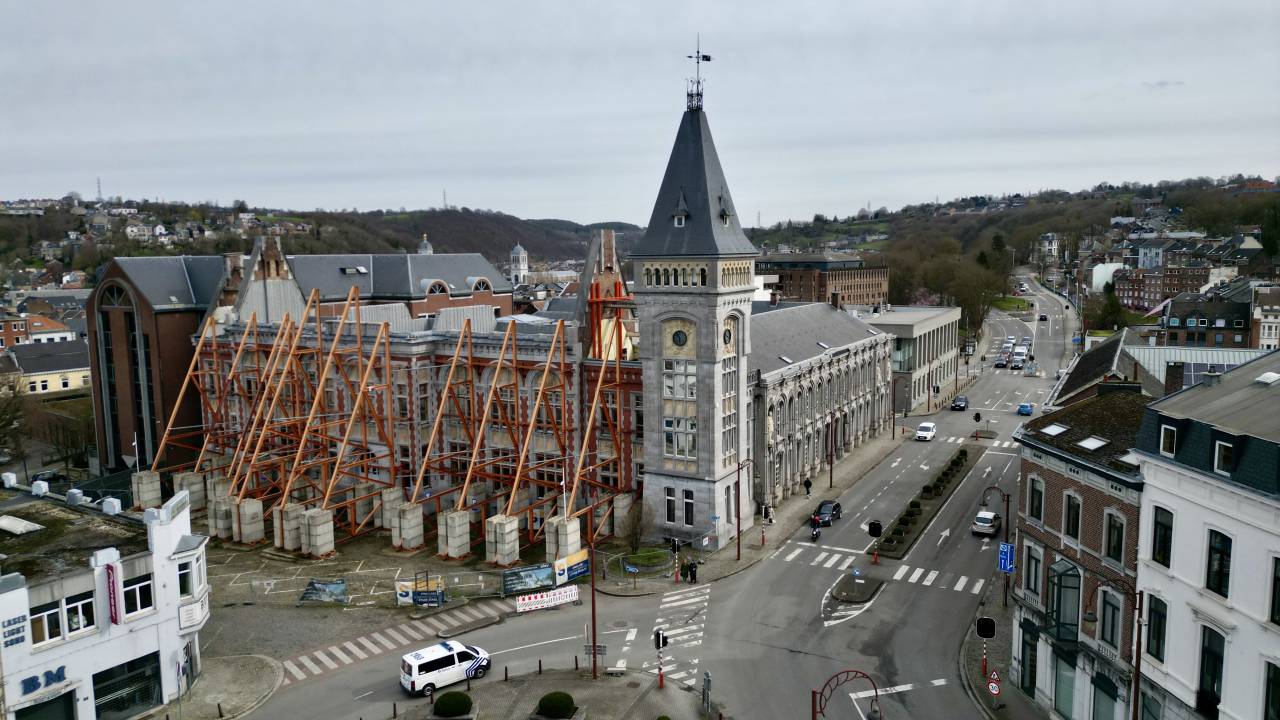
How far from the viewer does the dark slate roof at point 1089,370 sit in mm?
55031

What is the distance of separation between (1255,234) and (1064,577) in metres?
177

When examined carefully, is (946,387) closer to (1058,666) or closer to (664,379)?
(664,379)

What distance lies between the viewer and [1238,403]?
27156 millimetres

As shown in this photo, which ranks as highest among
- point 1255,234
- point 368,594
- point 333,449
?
point 1255,234

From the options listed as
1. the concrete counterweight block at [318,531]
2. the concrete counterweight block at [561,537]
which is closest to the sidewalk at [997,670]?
the concrete counterweight block at [561,537]

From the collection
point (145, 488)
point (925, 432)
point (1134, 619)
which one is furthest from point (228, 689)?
point (925, 432)

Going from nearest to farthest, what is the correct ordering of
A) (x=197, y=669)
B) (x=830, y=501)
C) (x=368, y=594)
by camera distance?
(x=197, y=669) → (x=368, y=594) → (x=830, y=501)

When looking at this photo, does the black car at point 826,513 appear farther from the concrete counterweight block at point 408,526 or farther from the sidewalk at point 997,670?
the concrete counterweight block at point 408,526

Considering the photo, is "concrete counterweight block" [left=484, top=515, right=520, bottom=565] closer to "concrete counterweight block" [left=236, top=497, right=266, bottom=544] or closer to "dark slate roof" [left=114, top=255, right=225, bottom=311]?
"concrete counterweight block" [left=236, top=497, right=266, bottom=544]

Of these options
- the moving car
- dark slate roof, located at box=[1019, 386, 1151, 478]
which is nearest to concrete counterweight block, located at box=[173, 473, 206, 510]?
the moving car

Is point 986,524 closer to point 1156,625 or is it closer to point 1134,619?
point 1134,619

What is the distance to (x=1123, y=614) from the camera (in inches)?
1160

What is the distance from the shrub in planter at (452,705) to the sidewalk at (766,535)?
46.0ft

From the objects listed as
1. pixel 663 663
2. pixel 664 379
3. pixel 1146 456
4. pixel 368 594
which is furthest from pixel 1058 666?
pixel 368 594
